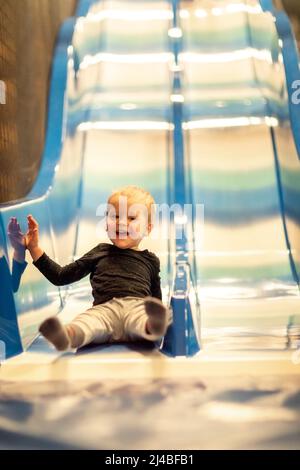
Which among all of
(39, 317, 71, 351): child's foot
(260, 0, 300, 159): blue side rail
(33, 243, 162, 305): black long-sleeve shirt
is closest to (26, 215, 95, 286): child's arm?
(33, 243, 162, 305): black long-sleeve shirt

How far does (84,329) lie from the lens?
107 centimetres

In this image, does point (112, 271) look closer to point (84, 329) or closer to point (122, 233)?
point (122, 233)

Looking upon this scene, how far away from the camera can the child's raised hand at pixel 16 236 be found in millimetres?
1160

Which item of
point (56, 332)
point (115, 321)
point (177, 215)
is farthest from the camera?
point (177, 215)

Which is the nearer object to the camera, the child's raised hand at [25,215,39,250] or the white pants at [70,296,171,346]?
the white pants at [70,296,171,346]

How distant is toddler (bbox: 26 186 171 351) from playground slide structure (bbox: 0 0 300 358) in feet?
0.20

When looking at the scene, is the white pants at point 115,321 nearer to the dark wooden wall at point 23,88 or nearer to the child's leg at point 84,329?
the child's leg at point 84,329

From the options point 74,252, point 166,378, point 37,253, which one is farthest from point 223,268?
point 166,378

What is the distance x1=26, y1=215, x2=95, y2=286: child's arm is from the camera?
47.3 inches

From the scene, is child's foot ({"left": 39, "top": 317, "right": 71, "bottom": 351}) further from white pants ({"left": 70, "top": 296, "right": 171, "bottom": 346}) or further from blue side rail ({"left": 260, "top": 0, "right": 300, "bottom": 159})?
blue side rail ({"left": 260, "top": 0, "right": 300, "bottom": 159})

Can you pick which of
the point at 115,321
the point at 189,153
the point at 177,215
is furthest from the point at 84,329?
the point at 189,153

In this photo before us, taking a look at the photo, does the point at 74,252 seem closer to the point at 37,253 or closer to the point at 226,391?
the point at 37,253

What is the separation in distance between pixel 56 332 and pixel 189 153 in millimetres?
958

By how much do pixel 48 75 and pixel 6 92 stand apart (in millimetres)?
488
